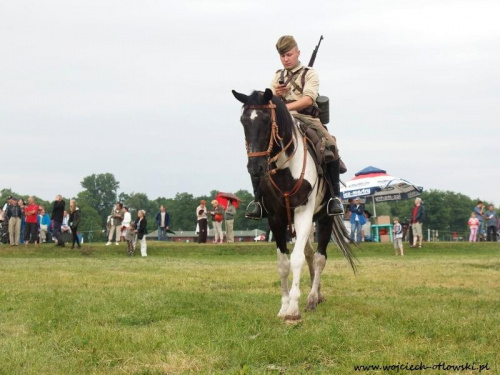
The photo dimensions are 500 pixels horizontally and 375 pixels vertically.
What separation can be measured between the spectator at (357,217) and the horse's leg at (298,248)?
2664cm

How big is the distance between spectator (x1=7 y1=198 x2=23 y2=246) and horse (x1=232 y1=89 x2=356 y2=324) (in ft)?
86.4

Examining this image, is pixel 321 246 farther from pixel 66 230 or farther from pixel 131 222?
pixel 66 230

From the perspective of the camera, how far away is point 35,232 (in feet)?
119

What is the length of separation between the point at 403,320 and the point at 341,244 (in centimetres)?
380

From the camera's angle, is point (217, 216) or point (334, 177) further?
point (217, 216)

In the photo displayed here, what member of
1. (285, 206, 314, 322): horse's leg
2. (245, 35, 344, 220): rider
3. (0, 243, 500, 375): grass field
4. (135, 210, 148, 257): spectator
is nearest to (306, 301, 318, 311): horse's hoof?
(0, 243, 500, 375): grass field

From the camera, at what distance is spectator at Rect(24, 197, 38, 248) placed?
34719 millimetres

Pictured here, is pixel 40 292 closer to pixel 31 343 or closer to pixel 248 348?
pixel 31 343

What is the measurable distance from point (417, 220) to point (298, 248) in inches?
1106

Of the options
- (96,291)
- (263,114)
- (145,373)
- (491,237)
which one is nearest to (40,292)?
(96,291)

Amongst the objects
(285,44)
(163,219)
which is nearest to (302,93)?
(285,44)

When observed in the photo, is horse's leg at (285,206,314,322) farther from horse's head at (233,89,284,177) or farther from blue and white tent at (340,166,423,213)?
blue and white tent at (340,166,423,213)

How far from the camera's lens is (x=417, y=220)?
3638 cm

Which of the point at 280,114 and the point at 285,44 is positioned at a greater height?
the point at 285,44
